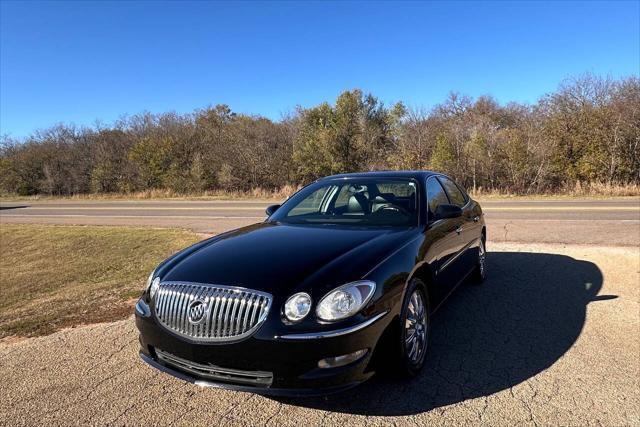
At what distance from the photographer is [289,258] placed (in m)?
3.20

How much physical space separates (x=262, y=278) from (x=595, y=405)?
93.1 inches

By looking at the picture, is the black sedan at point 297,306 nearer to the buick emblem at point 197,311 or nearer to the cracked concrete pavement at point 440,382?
the buick emblem at point 197,311

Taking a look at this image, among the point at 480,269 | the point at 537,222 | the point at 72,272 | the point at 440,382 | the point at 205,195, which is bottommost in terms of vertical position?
the point at 72,272

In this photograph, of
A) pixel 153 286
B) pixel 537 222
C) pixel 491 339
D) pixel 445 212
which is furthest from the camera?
pixel 537 222

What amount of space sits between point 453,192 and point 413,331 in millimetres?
2662

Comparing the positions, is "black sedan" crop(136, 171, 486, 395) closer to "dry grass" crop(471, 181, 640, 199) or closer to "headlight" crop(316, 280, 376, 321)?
"headlight" crop(316, 280, 376, 321)

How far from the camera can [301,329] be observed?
2.70 m

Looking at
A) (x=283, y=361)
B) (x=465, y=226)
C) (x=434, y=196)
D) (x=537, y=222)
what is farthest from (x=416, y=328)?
(x=537, y=222)

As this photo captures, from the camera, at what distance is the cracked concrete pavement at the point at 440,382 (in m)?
2.94

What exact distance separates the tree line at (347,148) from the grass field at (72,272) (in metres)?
18.0

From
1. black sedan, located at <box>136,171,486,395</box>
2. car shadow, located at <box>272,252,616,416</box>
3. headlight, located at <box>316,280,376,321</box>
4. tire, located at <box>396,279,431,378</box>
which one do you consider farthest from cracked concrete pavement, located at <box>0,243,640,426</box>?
headlight, located at <box>316,280,376,321</box>

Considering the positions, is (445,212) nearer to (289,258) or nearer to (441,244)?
(441,244)

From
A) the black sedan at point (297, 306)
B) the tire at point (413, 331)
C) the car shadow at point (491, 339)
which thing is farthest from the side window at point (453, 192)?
the tire at point (413, 331)

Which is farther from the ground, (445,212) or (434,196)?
(434,196)
